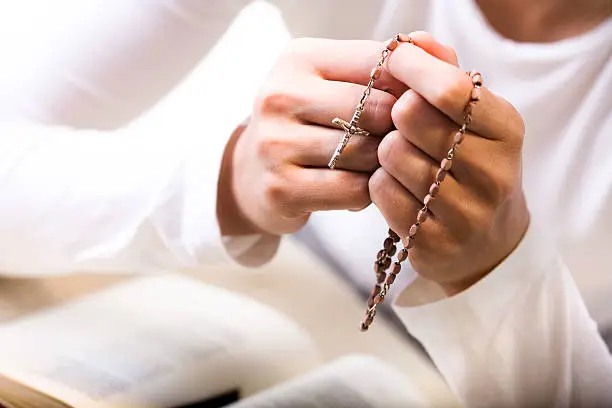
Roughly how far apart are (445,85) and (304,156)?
0.07 meters

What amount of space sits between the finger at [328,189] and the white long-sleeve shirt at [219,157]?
0.05 metres

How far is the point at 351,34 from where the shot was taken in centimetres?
29

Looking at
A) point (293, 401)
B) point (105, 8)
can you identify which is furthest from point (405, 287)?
point (105, 8)

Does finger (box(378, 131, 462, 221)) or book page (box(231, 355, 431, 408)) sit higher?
finger (box(378, 131, 462, 221))

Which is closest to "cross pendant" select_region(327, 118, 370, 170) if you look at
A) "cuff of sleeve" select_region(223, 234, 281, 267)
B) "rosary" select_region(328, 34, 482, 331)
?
"rosary" select_region(328, 34, 482, 331)

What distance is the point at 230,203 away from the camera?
1.08 feet

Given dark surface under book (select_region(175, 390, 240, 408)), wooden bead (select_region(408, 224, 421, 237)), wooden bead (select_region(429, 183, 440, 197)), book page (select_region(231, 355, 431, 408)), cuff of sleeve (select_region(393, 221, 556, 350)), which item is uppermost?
wooden bead (select_region(429, 183, 440, 197))

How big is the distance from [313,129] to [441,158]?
0.17 ft

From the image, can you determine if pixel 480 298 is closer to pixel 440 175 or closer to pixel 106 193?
pixel 440 175

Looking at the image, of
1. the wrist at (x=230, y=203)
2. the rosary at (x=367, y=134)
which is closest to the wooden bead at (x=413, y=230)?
the rosary at (x=367, y=134)

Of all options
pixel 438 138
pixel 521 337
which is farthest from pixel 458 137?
pixel 521 337

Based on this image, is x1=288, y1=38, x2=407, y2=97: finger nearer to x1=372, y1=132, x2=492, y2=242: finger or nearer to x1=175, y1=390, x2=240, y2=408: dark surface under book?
x1=372, y1=132, x2=492, y2=242: finger

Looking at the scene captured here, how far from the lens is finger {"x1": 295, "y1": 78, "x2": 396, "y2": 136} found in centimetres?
23

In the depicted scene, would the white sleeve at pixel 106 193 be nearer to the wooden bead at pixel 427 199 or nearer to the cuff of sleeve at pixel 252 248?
the cuff of sleeve at pixel 252 248
